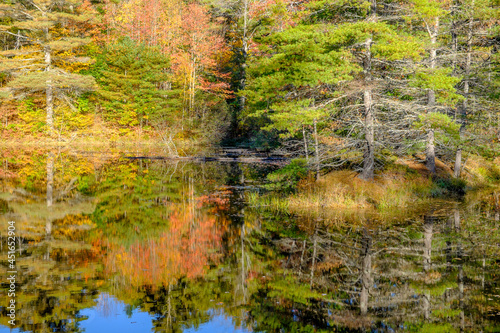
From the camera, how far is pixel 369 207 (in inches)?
574

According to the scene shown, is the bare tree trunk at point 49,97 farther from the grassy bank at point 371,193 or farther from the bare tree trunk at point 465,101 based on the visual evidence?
the bare tree trunk at point 465,101

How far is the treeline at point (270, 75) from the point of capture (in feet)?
45.5

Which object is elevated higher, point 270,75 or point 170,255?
point 270,75

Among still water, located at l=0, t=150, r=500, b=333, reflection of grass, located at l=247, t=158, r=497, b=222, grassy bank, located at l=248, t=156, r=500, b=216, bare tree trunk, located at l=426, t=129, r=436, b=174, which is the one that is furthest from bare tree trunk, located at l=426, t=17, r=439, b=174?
still water, located at l=0, t=150, r=500, b=333

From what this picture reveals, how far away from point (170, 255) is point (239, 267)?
64.6 inches

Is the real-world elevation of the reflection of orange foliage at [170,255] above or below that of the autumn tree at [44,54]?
below

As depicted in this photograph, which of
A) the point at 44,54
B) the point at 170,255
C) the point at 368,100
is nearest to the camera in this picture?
the point at 170,255

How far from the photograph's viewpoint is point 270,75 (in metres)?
14.9

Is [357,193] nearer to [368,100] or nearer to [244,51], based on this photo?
[368,100]

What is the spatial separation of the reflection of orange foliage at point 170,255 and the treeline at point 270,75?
4580 millimetres

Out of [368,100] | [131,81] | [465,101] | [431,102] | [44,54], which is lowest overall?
[368,100]

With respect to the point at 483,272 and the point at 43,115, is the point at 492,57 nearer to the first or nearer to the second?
the point at 483,272

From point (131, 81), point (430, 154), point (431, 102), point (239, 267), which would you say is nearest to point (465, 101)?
point (431, 102)

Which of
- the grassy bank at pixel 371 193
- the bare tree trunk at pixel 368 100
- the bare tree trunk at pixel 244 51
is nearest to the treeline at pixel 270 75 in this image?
the bare tree trunk at pixel 368 100
